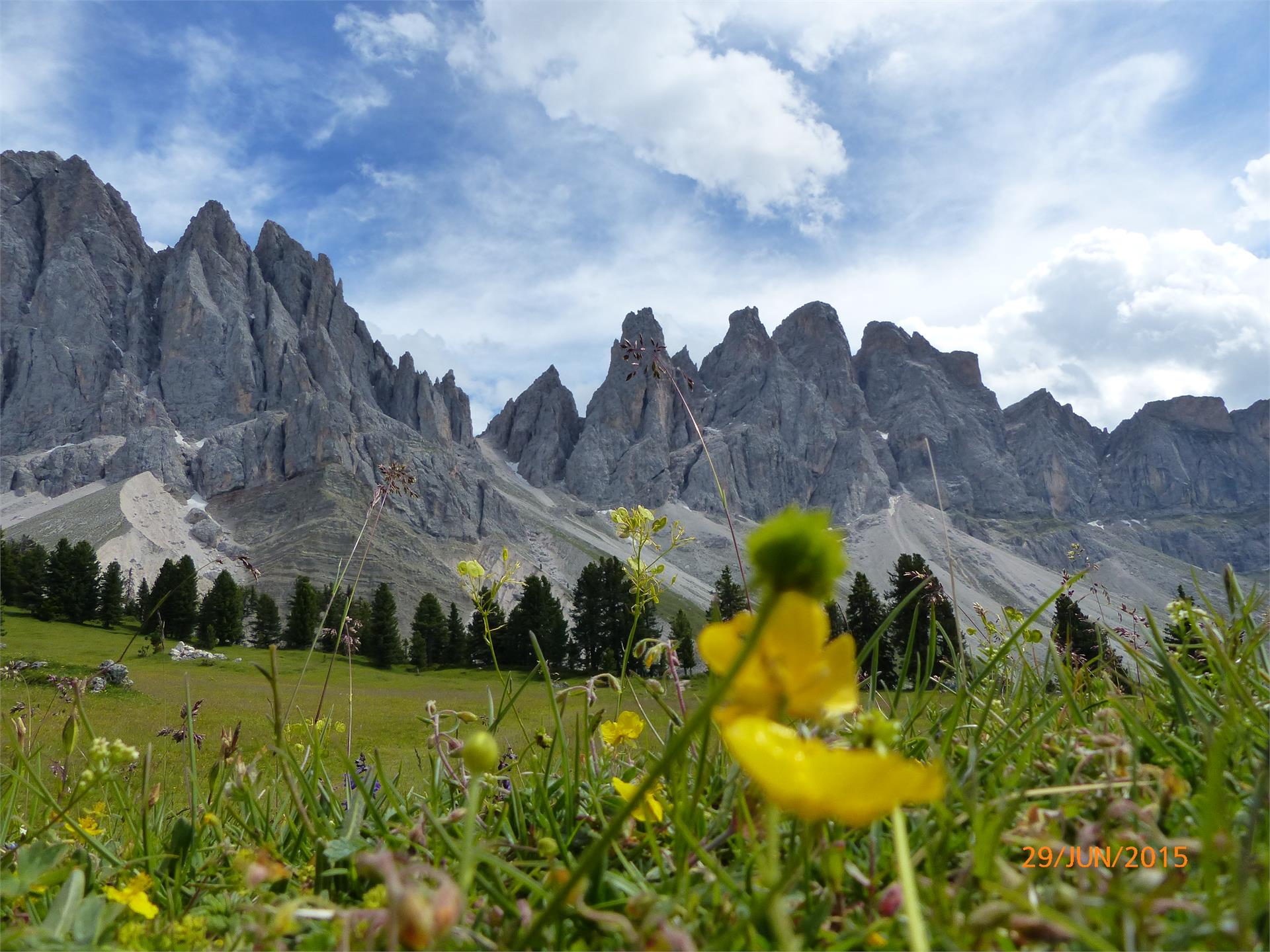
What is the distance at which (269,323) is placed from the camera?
159 meters

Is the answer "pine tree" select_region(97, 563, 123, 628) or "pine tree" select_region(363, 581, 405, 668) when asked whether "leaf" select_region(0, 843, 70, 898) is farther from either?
"pine tree" select_region(97, 563, 123, 628)

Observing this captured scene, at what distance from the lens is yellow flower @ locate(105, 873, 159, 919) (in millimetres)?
1289

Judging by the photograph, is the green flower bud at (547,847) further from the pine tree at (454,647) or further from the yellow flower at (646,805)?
the pine tree at (454,647)

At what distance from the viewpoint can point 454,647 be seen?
7556cm

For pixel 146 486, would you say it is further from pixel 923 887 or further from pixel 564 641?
pixel 923 887

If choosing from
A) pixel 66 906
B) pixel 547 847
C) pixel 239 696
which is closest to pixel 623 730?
pixel 547 847

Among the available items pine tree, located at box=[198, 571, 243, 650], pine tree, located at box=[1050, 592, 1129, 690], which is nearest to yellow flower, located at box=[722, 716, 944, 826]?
pine tree, located at box=[1050, 592, 1129, 690]

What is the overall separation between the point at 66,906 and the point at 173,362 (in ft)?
608

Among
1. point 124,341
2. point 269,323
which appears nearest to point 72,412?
point 124,341

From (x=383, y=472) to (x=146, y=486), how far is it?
166661 millimetres

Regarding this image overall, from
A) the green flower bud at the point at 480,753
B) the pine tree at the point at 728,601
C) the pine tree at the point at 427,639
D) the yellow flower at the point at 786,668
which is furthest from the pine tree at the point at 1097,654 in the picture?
the pine tree at the point at 427,639

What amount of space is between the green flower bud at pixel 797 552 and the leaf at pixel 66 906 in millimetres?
1342

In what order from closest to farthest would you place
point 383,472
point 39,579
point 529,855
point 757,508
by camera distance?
point 529,855
point 383,472
point 39,579
point 757,508

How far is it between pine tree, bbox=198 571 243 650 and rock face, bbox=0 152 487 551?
207 feet
